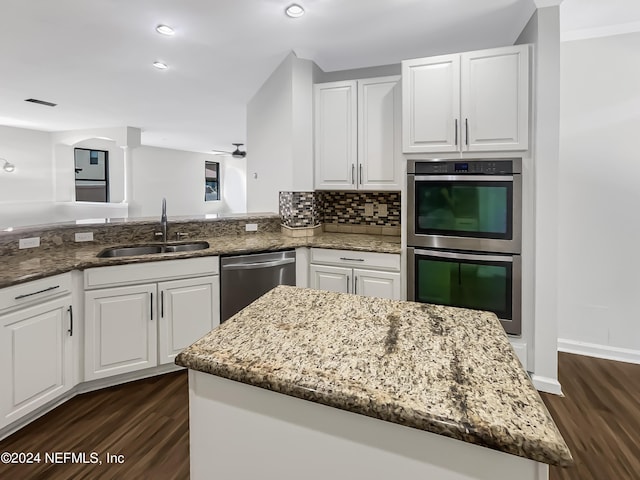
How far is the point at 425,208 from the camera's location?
2.74 metres

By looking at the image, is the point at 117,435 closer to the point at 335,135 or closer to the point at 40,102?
the point at 335,135

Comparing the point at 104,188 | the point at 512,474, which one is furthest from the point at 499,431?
the point at 104,188

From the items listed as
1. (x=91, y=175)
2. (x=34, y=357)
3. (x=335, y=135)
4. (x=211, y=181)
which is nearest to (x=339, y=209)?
(x=335, y=135)

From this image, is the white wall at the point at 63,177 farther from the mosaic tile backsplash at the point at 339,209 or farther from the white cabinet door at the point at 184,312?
the mosaic tile backsplash at the point at 339,209

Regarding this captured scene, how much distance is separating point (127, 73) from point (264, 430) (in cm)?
420

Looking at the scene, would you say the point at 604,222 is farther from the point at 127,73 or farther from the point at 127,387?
the point at 127,73

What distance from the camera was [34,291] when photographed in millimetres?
2014

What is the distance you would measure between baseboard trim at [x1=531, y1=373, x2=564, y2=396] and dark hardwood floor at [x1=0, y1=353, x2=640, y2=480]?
50 millimetres

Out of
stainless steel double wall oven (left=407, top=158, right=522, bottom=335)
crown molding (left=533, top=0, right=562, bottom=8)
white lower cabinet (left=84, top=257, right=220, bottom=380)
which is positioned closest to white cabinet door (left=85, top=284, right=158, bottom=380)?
white lower cabinet (left=84, top=257, right=220, bottom=380)

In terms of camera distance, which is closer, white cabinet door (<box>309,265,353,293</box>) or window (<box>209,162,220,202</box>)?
white cabinet door (<box>309,265,353,293</box>)

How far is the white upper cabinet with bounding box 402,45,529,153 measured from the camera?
8.18 feet

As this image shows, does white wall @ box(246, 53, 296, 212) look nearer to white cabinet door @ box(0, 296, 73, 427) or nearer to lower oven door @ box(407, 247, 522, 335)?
lower oven door @ box(407, 247, 522, 335)

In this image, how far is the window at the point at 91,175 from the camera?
24.9ft

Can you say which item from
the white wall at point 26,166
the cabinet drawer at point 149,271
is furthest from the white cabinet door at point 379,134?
the white wall at point 26,166
